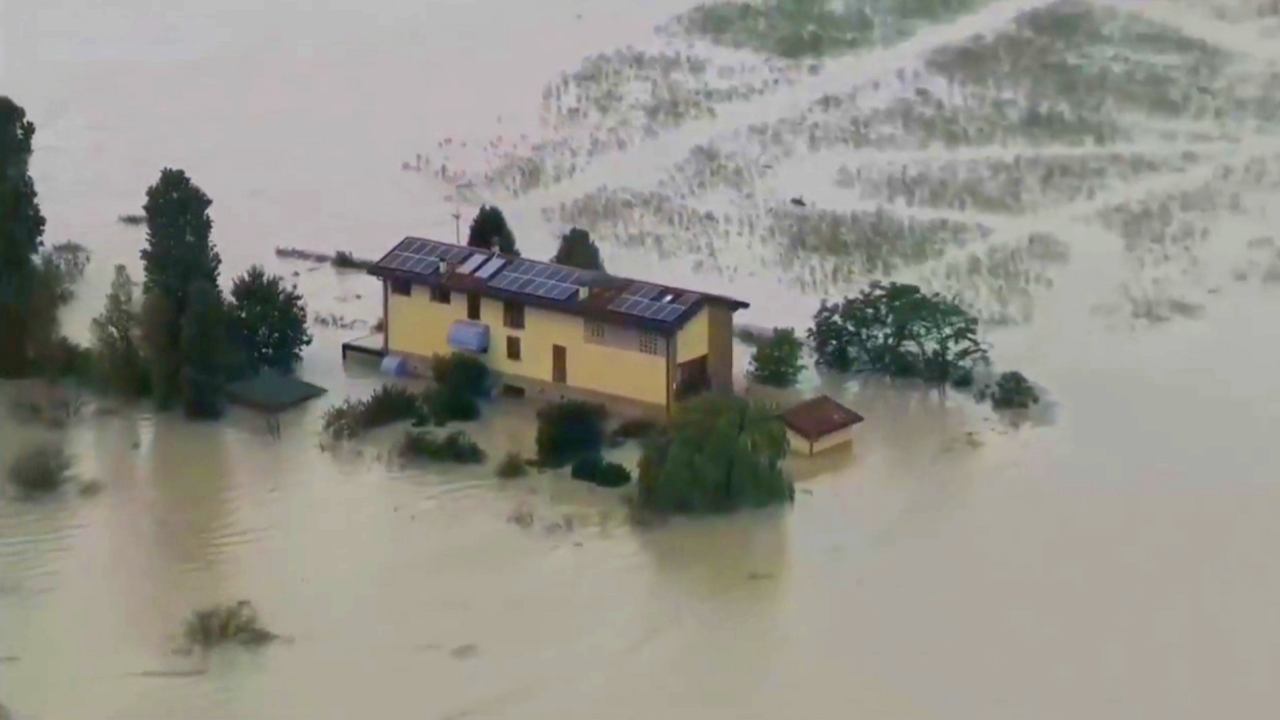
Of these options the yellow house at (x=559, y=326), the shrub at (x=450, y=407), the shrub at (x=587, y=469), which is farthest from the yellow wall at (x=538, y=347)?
the shrub at (x=587, y=469)

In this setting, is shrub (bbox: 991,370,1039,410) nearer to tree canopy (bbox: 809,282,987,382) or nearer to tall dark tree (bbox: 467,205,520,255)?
tree canopy (bbox: 809,282,987,382)

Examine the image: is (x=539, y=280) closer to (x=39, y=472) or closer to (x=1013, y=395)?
(x=1013, y=395)

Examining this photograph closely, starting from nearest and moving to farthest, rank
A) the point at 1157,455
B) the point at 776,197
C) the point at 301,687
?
the point at 301,687
the point at 1157,455
the point at 776,197

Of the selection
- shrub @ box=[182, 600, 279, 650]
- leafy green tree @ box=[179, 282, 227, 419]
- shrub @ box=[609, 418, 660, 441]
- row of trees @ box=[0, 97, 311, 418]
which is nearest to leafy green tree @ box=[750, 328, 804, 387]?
shrub @ box=[609, 418, 660, 441]

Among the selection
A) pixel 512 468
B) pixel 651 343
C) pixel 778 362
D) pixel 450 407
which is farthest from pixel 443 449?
pixel 778 362

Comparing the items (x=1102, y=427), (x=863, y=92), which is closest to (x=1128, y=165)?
(x=863, y=92)

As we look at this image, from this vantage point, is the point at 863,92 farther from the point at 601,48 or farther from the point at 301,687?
the point at 301,687

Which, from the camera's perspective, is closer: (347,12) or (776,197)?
(776,197)
